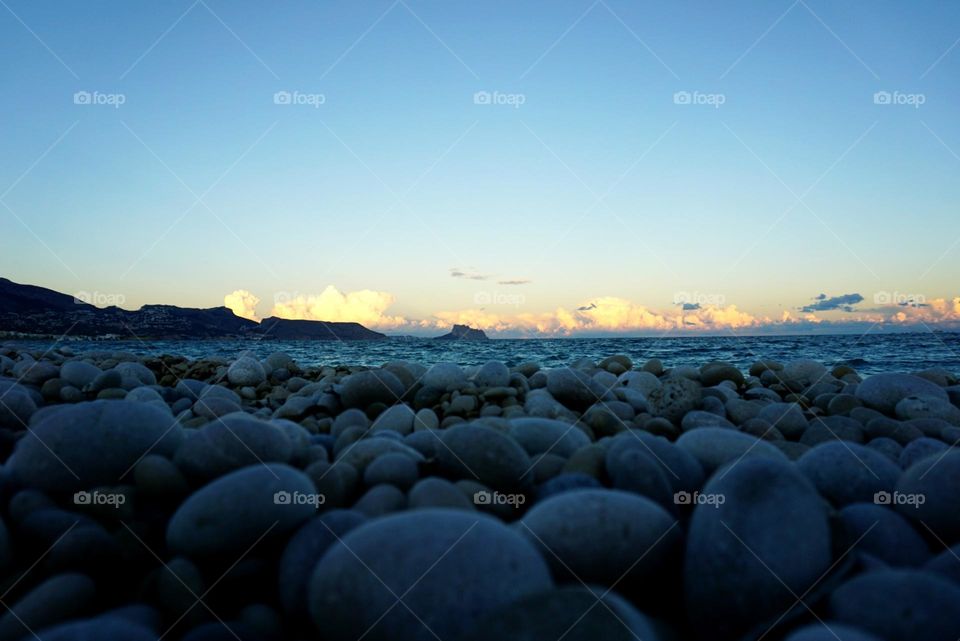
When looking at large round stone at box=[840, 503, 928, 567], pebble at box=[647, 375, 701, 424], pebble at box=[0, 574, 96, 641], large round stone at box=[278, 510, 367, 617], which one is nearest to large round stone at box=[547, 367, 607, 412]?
pebble at box=[647, 375, 701, 424]

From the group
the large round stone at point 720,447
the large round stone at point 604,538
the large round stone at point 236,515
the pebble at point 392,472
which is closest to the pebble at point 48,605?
the large round stone at point 236,515

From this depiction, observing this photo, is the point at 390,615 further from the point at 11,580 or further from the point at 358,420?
the point at 358,420

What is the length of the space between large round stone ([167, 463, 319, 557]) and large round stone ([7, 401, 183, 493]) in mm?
685

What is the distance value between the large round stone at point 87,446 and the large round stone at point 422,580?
1.38 meters

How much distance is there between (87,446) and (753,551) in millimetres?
2740

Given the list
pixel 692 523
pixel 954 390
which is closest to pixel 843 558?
pixel 692 523

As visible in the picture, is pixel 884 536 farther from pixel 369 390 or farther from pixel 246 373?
pixel 246 373

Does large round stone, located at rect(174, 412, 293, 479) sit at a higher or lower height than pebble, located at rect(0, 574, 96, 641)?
higher

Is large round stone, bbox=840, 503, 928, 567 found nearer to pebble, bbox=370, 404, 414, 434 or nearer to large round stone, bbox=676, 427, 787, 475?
large round stone, bbox=676, 427, 787, 475

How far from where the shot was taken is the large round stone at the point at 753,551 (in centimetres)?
174

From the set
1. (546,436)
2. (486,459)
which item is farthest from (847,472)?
(486,459)

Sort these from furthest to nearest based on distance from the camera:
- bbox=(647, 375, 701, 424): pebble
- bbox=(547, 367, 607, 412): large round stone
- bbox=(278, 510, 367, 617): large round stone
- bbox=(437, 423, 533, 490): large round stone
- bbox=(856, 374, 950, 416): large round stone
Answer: bbox=(856, 374, 950, 416): large round stone < bbox=(547, 367, 607, 412): large round stone < bbox=(647, 375, 701, 424): pebble < bbox=(437, 423, 533, 490): large round stone < bbox=(278, 510, 367, 617): large round stone

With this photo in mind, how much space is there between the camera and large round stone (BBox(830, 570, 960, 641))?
60.6 inches

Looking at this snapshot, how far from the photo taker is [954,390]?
5352 millimetres
